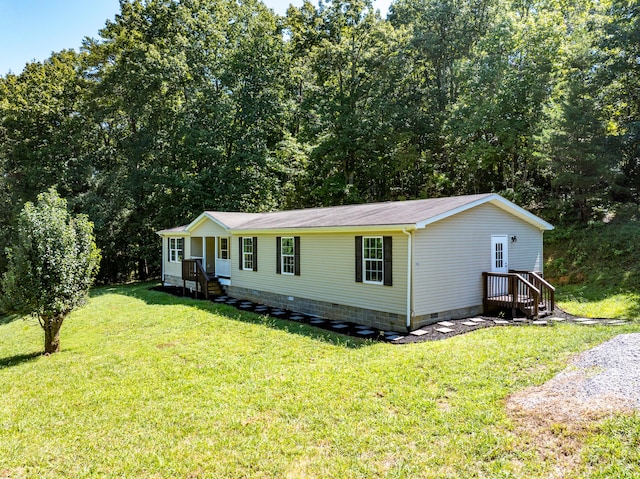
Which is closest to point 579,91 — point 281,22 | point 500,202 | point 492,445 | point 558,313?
point 500,202

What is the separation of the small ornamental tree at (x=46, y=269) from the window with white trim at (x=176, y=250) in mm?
10100

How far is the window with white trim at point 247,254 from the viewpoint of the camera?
14648 millimetres

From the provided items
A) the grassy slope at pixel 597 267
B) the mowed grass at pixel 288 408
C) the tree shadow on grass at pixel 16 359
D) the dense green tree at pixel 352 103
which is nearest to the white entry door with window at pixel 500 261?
the grassy slope at pixel 597 267

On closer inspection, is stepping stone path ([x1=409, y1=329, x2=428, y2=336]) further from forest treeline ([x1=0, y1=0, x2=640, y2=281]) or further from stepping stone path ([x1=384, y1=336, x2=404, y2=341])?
forest treeline ([x1=0, y1=0, x2=640, y2=281])

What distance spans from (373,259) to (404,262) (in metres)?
1.00

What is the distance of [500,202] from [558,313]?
322 centimetres

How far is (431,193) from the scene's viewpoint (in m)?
25.1

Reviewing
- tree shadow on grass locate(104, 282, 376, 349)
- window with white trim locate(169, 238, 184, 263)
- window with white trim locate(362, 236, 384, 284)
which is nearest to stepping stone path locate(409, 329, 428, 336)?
tree shadow on grass locate(104, 282, 376, 349)

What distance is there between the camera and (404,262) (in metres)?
9.31

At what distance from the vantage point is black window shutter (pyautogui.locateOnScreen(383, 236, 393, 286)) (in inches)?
379

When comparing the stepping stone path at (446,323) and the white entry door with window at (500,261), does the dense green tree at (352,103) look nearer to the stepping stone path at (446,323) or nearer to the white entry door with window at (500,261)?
the white entry door with window at (500,261)

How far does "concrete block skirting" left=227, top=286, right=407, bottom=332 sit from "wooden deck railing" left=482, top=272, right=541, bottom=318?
292 centimetres

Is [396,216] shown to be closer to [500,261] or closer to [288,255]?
[500,261]

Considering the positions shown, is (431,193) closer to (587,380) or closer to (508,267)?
(508,267)
